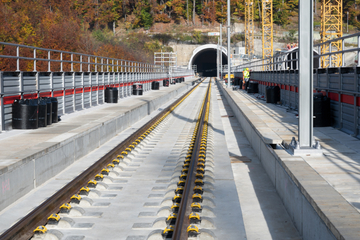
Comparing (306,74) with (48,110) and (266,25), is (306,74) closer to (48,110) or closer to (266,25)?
(48,110)

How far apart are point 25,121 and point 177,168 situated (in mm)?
4876

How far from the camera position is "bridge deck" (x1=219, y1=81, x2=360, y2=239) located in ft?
14.5

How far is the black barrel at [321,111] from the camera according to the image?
11547 mm

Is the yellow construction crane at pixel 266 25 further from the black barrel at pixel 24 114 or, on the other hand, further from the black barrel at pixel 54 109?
the black barrel at pixel 24 114

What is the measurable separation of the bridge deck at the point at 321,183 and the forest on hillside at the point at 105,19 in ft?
172

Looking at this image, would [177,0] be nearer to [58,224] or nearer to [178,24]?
[178,24]

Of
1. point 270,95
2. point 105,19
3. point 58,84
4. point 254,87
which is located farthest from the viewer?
point 105,19

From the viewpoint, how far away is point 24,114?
11797mm

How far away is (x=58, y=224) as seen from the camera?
18.9 feet

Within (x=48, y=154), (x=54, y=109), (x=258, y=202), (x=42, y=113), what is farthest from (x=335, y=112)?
(x=54, y=109)

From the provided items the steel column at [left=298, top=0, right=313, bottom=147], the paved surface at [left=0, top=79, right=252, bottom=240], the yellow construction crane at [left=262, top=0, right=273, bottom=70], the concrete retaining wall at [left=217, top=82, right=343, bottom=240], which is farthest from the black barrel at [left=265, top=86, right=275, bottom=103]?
the yellow construction crane at [left=262, top=0, right=273, bottom=70]

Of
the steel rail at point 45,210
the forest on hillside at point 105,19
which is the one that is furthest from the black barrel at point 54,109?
the forest on hillside at point 105,19

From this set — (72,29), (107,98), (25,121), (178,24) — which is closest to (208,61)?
(178,24)

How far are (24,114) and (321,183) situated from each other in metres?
8.41
